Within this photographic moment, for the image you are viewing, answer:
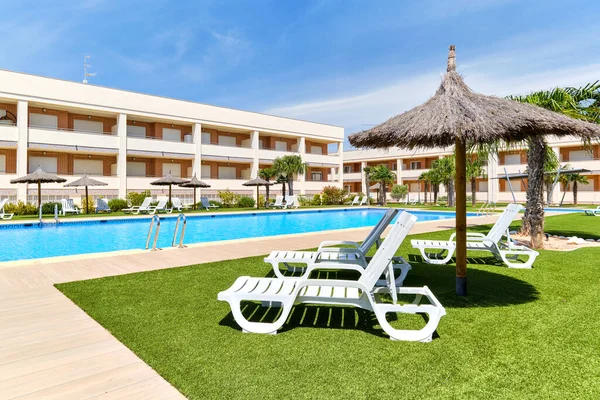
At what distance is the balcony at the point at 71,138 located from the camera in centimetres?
2317

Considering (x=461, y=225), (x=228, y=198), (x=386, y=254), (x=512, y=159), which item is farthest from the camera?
(x=512, y=159)

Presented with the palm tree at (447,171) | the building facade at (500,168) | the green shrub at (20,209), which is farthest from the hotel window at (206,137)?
the palm tree at (447,171)

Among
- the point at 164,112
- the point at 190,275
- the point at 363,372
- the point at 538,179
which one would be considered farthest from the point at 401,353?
the point at 164,112

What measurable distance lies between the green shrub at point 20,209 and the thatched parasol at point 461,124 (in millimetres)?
22611

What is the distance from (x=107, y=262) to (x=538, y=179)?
10.5m

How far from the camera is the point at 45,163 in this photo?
24.6m

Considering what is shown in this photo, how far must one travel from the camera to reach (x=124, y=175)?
26234mm

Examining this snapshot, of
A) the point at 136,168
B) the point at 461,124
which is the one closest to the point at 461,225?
the point at 461,124

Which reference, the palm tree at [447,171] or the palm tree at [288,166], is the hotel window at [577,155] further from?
the palm tree at [288,166]

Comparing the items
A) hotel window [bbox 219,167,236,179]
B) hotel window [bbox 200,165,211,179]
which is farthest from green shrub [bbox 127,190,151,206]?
hotel window [bbox 219,167,236,179]

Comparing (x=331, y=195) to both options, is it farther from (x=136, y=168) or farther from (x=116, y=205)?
(x=116, y=205)

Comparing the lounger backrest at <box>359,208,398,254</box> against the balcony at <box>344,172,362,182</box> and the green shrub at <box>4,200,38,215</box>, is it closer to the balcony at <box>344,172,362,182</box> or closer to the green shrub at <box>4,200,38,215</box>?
the green shrub at <box>4,200,38,215</box>

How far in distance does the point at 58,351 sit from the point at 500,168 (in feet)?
137

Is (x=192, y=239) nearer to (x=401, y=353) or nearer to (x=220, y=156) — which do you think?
(x=401, y=353)
